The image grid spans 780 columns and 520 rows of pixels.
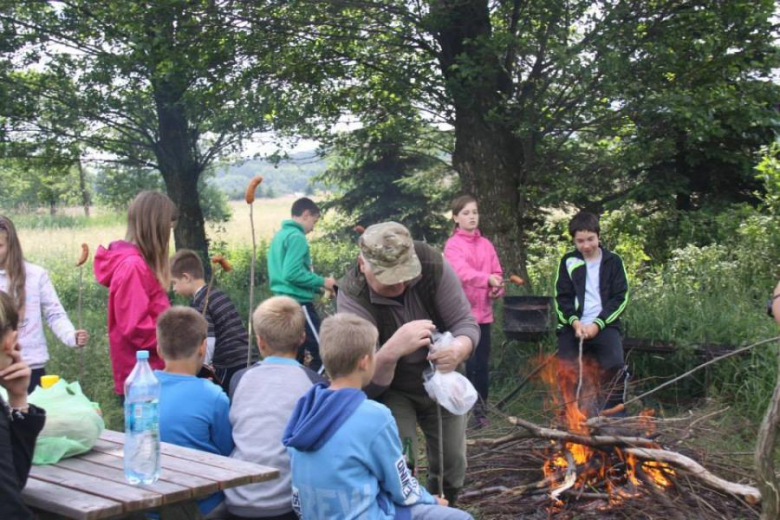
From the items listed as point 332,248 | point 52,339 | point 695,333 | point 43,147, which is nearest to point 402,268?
point 695,333

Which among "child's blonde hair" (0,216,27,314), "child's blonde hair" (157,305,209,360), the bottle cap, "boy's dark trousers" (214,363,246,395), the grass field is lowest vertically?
the grass field

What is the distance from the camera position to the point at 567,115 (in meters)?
9.23

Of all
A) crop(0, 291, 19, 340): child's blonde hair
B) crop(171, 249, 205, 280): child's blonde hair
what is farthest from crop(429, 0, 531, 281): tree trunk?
crop(0, 291, 19, 340): child's blonde hair

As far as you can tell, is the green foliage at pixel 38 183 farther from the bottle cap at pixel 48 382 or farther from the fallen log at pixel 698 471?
the fallen log at pixel 698 471

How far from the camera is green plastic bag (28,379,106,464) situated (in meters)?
3.20

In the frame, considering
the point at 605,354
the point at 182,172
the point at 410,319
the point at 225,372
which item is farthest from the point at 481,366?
the point at 182,172

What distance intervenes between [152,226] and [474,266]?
2.98 metres

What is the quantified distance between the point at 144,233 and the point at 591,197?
8434 millimetres

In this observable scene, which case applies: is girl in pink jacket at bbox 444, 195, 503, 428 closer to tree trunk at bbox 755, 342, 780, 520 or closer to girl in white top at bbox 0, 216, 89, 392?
→ girl in white top at bbox 0, 216, 89, 392

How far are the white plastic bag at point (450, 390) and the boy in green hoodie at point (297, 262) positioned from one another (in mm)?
3439

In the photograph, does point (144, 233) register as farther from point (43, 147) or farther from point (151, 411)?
point (43, 147)

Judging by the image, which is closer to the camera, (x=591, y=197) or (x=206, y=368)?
(x=206, y=368)

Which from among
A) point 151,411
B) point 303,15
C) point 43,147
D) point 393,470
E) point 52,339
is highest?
point 303,15

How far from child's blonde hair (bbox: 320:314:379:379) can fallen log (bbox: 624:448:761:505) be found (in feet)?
6.44
